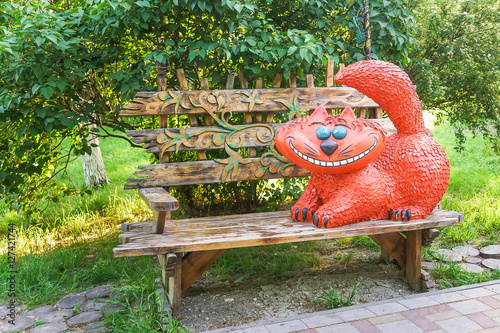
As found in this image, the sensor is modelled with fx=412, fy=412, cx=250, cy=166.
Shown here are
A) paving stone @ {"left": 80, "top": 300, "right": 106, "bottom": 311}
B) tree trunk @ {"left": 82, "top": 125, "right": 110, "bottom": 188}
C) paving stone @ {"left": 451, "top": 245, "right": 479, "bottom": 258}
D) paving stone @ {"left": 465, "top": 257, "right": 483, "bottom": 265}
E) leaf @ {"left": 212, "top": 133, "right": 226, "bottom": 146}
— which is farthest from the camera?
tree trunk @ {"left": 82, "top": 125, "right": 110, "bottom": 188}

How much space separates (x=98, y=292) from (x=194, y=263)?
0.94 metres

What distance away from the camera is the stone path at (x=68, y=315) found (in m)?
2.63

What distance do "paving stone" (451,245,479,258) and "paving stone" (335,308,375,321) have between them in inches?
65.8

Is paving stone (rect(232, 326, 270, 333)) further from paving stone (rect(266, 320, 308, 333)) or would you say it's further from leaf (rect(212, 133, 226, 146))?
leaf (rect(212, 133, 226, 146))

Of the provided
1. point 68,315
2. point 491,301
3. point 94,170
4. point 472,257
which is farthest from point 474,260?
point 94,170

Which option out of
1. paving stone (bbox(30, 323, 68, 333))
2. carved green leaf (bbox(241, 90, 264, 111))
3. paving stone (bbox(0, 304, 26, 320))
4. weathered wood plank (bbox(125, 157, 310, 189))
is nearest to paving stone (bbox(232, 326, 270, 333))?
paving stone (bbox(30, 323, 68, 333))

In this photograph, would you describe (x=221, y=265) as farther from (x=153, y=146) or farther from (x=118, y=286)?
(x=153, y=146)

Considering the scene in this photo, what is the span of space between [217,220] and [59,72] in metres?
1.72

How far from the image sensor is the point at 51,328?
2.63 metres

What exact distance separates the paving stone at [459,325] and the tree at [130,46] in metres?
2.08

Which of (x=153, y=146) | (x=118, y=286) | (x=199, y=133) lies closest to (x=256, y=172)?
(x=199, y=133)

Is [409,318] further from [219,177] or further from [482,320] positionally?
[219,177]

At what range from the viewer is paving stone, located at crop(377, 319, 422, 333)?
235 centimetres

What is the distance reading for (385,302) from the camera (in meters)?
2.72
